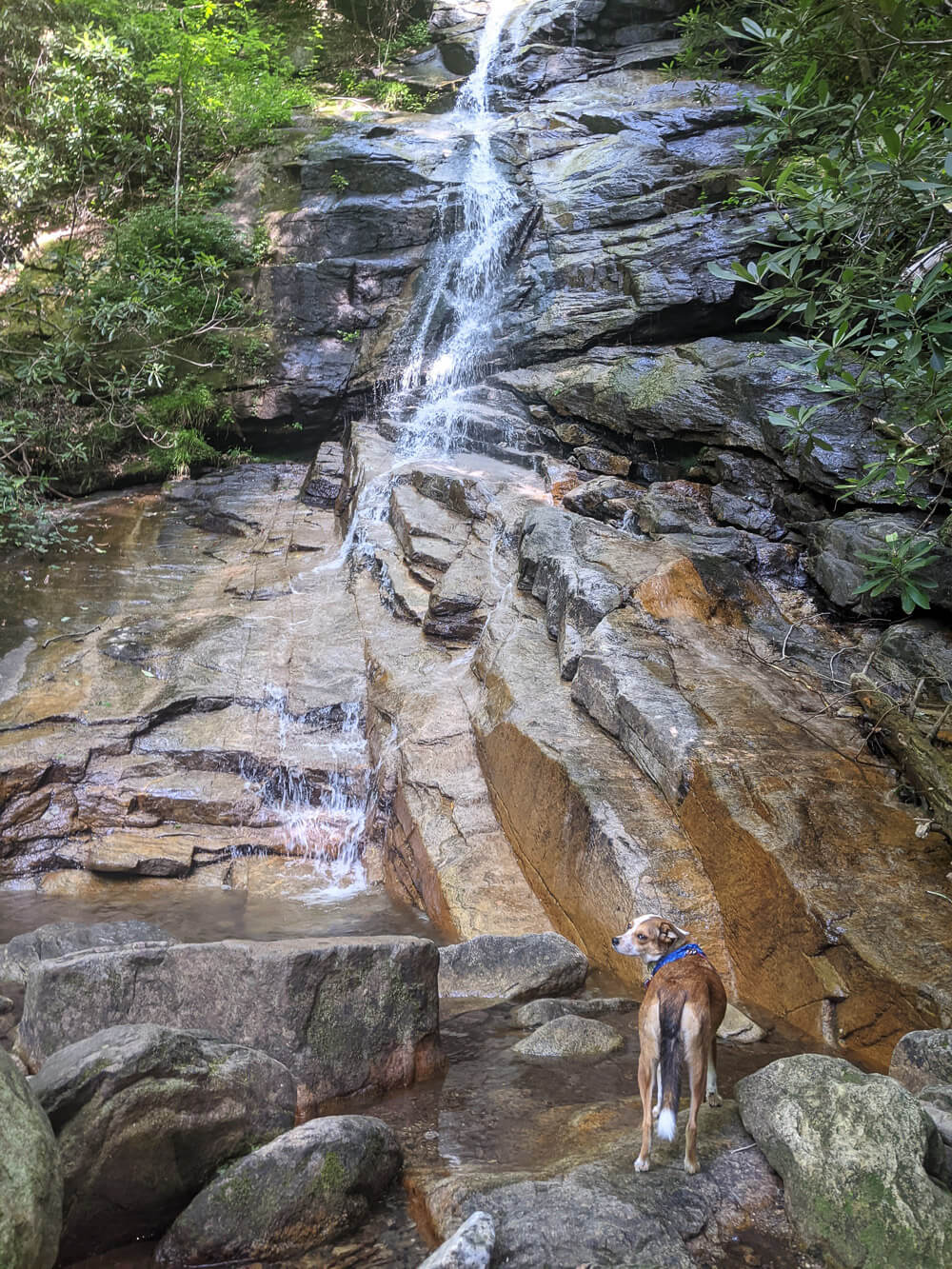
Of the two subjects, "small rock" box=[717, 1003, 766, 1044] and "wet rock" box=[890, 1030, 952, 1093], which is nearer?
"wet rock" box=[890, 1030, 952, 1093]

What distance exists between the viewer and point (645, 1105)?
3145 millimetres

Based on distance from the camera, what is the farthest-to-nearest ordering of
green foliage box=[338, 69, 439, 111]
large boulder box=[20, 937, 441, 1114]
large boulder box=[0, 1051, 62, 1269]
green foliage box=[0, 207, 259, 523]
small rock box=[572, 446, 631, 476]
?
green foliage box=[338, 69, 439, 111]
green foliage box=[0, 207, 259, 523]
small rock box=[572, 446, 631, 476]
large boulder box=[20, 937, 441, 1114]
large boulder box=[0, 1051, 62, 1269]

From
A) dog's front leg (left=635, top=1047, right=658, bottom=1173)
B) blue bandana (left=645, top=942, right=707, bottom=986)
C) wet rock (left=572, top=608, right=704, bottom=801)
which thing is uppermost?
blue bandana (left=645, top=942, right=707, bottom=986)

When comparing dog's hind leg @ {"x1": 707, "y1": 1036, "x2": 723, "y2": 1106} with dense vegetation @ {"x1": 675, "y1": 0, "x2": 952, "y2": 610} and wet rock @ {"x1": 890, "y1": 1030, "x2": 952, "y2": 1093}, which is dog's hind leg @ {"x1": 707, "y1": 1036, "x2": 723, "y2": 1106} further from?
dense vegetation @ {"x1": 675, "y1": 0, "x2": 952, "y2": 610}

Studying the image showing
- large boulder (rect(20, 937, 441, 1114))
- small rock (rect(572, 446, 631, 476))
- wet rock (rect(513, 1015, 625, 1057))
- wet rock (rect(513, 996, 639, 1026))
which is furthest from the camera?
small rock (rect(572, 446, 631, 476))

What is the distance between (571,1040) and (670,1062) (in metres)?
1.35

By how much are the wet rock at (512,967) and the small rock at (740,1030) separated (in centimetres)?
104

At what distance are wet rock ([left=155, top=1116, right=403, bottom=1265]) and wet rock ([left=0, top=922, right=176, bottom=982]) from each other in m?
2.28

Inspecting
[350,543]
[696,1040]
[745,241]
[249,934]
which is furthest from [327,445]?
[696,1040]

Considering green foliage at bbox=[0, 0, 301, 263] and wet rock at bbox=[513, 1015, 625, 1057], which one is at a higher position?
green foliage at bbox=[0, 0, 301, 263]

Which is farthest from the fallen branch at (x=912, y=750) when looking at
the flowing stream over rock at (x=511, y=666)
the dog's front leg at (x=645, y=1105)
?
the dog's front leg at (x=645, y=1105)

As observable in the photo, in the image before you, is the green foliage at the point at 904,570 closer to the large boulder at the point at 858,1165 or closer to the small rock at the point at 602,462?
the large boulder at the point at 858,1165

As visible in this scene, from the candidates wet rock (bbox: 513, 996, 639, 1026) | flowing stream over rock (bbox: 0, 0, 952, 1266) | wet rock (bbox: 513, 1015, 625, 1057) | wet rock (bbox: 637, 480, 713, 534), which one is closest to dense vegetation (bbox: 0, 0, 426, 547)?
flowing stream over rock (bbox: 0, 0, 952, 1266)

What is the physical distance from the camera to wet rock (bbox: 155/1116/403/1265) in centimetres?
291
